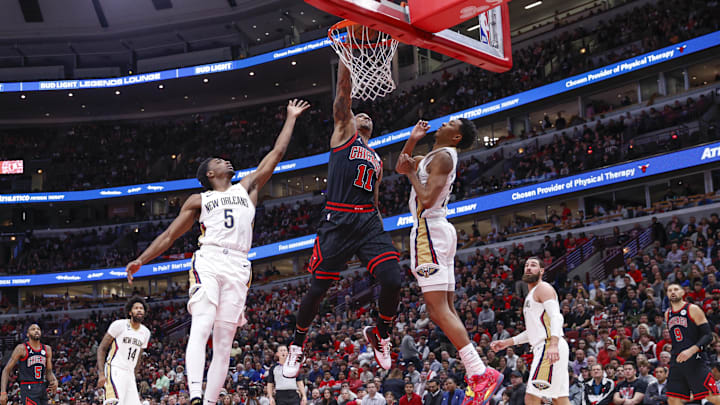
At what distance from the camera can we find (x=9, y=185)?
138 ft

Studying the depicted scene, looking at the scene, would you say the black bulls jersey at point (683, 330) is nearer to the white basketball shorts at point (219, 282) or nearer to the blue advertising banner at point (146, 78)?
the white basketball shorts at point (219, 282)

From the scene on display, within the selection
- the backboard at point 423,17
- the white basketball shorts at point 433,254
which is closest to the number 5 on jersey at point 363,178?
the white basketball shorts at point 433,254

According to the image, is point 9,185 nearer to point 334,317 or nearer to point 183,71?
point 183,71

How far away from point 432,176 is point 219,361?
257 cm

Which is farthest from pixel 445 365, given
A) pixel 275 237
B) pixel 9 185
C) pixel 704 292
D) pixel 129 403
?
pixel 9 185

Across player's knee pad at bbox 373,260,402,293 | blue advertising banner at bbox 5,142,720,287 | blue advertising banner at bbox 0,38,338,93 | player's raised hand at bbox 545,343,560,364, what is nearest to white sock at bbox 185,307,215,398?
player's knee pad at bbox 373,260,402,293

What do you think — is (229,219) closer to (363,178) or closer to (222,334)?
(222,334)

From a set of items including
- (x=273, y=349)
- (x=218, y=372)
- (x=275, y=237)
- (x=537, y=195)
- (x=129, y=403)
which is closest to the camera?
(x=218, y=372)

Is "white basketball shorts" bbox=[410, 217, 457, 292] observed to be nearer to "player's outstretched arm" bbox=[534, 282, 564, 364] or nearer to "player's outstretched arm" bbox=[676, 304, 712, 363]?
"player's outstretched arm" bbox=[534, 282, 564, 364]

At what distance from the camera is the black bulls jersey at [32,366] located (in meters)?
11.0

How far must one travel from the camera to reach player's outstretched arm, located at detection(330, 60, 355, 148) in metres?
6.68

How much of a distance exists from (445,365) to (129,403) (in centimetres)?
676

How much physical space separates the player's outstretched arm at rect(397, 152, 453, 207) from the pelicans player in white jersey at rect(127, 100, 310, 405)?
1.22 metres

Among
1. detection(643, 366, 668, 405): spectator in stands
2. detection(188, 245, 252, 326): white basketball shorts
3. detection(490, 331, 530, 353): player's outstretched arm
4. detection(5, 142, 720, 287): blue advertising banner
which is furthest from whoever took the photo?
detection(5, 142, 720, 287): blue advertising banner
